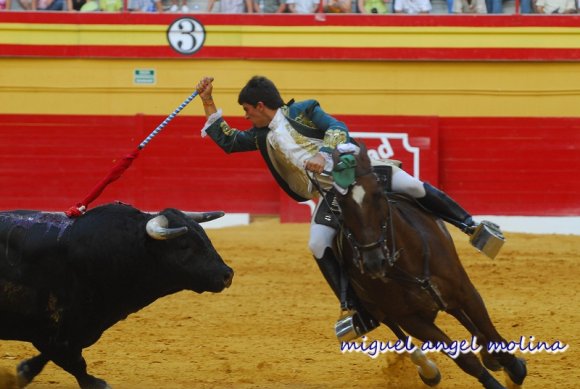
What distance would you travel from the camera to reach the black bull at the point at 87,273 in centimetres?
527

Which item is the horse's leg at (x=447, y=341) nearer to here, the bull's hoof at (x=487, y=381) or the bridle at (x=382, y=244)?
the bull's hoof at (x=487, y=381)

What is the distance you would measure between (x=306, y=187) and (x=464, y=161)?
8051mm

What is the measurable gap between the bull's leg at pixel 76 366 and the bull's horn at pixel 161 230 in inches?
30.0

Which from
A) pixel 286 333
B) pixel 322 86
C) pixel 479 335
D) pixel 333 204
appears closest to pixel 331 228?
pixel 333 204

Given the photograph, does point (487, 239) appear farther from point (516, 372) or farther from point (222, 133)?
point (222, 133)

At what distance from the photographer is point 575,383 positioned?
583 cm

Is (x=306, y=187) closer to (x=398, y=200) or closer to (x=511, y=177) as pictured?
(x=398, y=200)

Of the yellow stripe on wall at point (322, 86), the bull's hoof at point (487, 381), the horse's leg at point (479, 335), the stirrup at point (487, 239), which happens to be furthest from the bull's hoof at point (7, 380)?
the yellow stripe on wall at point (322, 86)

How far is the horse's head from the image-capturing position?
486 cm

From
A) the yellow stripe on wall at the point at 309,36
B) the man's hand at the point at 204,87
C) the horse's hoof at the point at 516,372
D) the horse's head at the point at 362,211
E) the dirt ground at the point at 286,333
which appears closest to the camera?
the horse's head at the point at 362,211

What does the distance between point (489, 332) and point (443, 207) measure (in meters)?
0.68

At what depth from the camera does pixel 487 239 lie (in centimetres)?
564

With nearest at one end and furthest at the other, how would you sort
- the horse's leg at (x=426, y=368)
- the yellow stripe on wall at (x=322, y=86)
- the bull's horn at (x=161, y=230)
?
the bull's horn at (x=161, y=230), the horse's leg at (x=426, y=368), the yellow stripe on wall at (x=322, y=86)

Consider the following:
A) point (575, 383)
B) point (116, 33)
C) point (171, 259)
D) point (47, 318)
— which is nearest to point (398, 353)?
point (575, 383)
